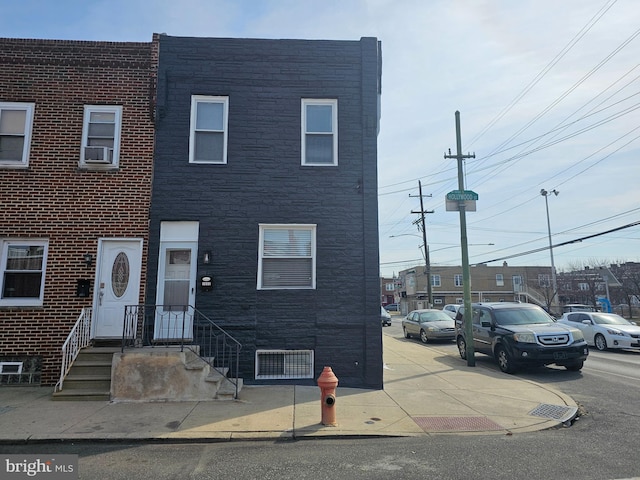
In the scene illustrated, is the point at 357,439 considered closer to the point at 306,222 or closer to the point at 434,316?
the point at 306,222

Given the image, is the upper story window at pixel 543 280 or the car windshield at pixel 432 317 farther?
the upper story window at pixel 543 280

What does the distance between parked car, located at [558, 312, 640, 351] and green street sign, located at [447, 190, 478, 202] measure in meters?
7.84

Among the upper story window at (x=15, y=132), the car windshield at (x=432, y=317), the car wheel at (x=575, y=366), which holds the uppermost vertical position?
the upper story window at (x=15, y=132)

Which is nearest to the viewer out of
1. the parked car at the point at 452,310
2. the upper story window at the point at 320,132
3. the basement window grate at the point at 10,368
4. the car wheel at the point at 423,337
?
the basement window grate at the point at 10,368

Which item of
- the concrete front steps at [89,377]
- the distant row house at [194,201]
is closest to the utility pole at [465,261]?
the distant row house at [194,201]

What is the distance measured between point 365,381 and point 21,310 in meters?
7.31

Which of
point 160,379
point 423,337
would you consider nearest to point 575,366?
point 423,337

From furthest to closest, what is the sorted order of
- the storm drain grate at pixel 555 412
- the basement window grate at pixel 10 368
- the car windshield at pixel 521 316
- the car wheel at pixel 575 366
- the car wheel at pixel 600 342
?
the car wheel at pixel 600 342 → the car windshield at pixel 521 316 → the car wheel at pixel 575 366 → the basement window grate at pixel 10 368 → the storm drain grate at pixel 555 412

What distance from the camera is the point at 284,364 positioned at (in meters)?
8.88

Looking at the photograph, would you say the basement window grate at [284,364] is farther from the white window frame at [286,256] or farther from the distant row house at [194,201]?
the white window frame at [286,256]

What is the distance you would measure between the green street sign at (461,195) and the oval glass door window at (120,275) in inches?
344

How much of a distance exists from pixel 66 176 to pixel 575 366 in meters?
13.1

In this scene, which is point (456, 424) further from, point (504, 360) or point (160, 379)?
point (504, 360)

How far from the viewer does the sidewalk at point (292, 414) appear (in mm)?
5785
